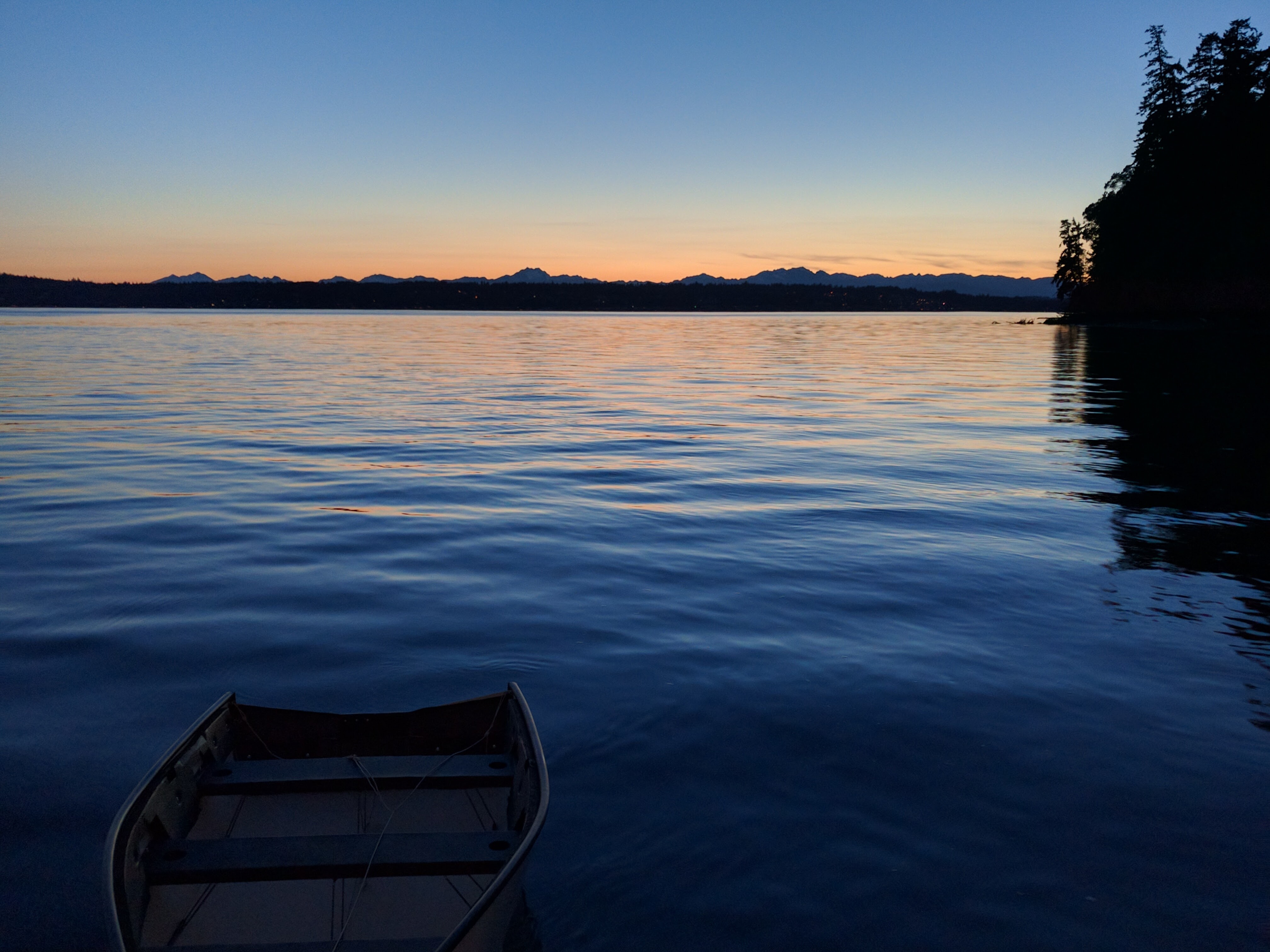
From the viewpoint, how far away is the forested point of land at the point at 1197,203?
91312 millimetres

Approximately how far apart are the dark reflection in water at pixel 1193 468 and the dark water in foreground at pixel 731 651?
14cm

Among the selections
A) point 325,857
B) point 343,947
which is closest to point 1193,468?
point 325,857

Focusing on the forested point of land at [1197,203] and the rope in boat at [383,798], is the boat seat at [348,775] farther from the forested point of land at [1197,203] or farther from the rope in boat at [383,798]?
the forested point of land at [1197,203]

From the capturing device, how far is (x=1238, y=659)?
8.35 metres

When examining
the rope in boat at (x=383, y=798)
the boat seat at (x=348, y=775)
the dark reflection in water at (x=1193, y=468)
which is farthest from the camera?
the dark reflection in water at (x=1193, y=468)

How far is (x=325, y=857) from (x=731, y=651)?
16.4ft

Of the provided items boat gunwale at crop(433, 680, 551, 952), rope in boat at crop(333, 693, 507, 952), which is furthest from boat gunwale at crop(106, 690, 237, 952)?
boat gunwale at crop(433, 680, 551, 952)

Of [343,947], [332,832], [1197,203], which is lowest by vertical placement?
[332,832]

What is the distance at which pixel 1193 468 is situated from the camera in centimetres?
1972

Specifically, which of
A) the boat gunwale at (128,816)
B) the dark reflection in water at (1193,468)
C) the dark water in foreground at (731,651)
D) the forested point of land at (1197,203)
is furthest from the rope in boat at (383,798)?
the forested point of land at (1197,203)

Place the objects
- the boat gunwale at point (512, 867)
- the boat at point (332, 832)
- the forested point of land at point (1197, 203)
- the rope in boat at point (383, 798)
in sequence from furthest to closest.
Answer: the forested point of land at point (1197, 203) → the rope in boat at point (383, 798) → the boat at point (332, 832) → the boat gunwale at point (512, 867)

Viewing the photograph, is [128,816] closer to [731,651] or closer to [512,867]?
[512,867]

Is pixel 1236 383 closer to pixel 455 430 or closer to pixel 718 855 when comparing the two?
pixel 455 430

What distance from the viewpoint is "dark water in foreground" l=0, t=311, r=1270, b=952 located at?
4934 mm
